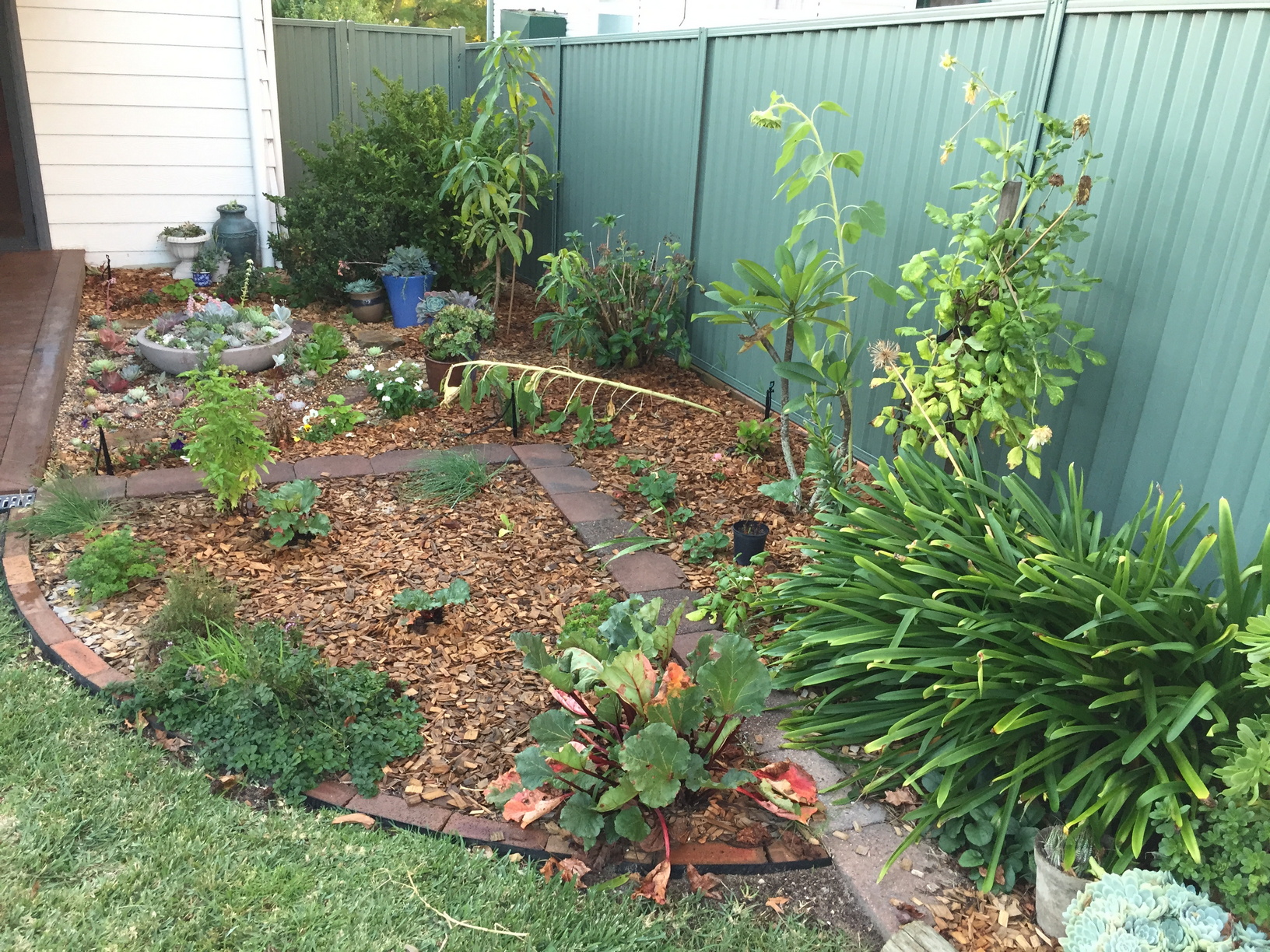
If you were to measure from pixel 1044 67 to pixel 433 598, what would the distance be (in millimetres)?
2941

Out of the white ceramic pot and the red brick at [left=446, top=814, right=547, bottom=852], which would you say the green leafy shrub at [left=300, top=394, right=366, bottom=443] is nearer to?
the red brick at [left=446, top=814, right=547, bottom=852]

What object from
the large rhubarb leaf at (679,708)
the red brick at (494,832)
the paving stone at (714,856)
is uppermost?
the large rhubarb leaf at (679,708)

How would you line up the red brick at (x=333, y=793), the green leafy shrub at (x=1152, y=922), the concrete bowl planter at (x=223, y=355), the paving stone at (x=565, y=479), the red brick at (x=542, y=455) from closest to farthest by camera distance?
1. the green leafy shrub at (x=1152, y=922)
2. the red brick at (x=333, y=793)
3. the paving stone at (x=565, y=479)
4. the red brick at (x=542, y=455)
5. the concrete bowl planter at (x=223, y=355)

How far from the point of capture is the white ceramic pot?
7.51 meters

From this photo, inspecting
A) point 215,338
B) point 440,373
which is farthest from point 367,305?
point 440,373

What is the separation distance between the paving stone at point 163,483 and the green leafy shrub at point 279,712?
1.45 meters

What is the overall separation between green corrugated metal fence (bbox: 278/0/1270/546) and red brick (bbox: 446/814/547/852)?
2.29 metres

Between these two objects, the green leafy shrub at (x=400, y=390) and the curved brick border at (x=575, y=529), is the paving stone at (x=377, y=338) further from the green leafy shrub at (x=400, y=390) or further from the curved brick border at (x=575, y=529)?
the curved brick border at (x=575, y=529)

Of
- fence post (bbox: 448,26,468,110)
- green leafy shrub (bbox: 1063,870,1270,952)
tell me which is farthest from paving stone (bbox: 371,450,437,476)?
fence post (bbox: 448,26,468,110)

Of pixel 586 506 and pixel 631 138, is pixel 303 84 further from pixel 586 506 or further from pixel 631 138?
pixel 586 506

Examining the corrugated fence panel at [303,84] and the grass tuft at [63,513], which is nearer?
the grass tuft at [63,513]

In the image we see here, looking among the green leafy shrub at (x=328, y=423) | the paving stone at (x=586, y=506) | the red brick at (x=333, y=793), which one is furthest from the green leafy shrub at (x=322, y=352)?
Result: the red brick at (x=333, y=793)

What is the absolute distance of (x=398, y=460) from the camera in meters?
4.63

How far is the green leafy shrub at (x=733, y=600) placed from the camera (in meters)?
3.22
